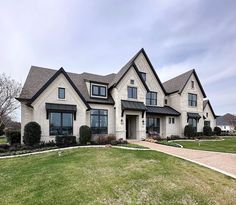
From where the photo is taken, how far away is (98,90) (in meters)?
25.4

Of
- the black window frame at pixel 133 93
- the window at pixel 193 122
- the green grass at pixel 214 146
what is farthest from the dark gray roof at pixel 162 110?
the green grass at pixel 214 146

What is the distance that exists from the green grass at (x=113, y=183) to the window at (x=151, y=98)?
17606mm

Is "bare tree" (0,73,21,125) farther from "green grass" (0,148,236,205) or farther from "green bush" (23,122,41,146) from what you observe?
"green grass" (0,148,236,205)

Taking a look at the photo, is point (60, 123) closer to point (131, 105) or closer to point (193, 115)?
point (131, 105)

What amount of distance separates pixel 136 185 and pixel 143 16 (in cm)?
1166

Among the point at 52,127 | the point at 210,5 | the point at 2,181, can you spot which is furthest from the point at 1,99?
the point at 210,5

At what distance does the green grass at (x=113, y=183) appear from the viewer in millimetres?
7367

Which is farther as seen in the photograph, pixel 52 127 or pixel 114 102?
pixel 114 102

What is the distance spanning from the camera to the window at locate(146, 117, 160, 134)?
2925 centimetres

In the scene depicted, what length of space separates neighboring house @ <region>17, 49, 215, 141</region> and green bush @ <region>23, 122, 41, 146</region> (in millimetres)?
1082

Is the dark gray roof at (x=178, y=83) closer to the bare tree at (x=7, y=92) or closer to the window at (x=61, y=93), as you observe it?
the window at (x=61, y=93)

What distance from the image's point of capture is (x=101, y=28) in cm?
1750

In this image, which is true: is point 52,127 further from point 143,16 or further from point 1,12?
point 143,16

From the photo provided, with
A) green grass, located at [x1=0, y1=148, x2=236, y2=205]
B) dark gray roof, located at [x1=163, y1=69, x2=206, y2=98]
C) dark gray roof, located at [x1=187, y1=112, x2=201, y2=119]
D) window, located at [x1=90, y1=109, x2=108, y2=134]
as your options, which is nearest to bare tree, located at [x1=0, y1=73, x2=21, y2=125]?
window, located at [x1=90, y1=109, x2=108, y2=134]
